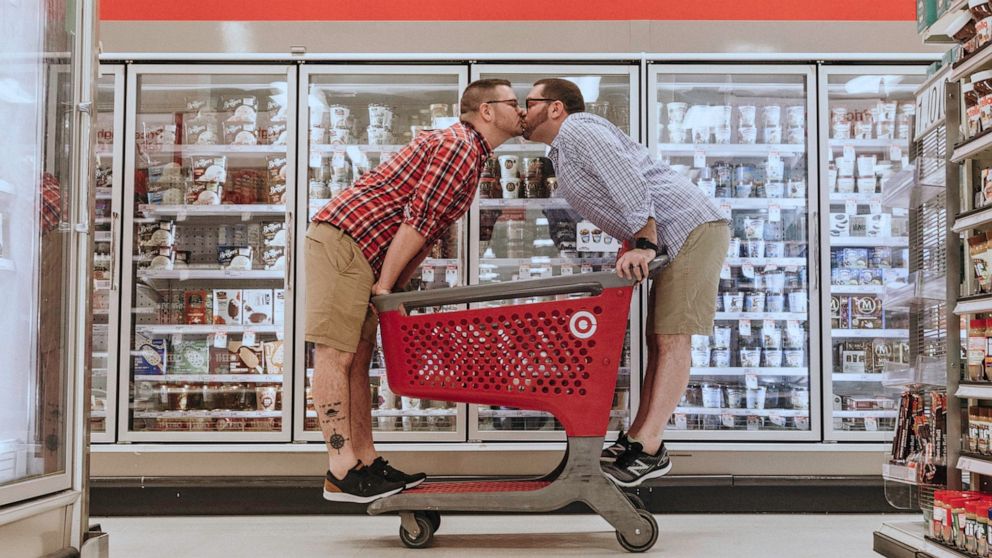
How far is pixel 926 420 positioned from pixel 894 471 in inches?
6.6

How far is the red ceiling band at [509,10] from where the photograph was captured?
3.89 metres

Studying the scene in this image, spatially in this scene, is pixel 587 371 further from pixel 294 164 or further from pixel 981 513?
pixel 294 164

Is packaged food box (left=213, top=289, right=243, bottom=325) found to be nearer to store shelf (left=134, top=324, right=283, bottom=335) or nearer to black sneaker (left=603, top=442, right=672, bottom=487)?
store shelf (left=134, top=324, right=283, bottom=335)

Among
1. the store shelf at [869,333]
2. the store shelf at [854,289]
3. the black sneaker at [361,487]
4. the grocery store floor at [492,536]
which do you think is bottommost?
the grocery store floor at [492,536]

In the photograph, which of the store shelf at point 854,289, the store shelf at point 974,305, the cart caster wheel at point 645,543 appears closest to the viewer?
the store shelf at point 974,305

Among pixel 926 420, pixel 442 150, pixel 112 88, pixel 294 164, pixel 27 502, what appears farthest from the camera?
pixel 112 88

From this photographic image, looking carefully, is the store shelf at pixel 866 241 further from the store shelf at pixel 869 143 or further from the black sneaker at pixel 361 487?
the black sneaker at pixel 361 487

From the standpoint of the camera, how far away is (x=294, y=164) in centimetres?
361

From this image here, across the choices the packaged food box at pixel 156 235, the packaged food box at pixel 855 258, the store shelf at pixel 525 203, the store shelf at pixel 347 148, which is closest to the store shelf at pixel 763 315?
the packaged food box at pixel 855 258

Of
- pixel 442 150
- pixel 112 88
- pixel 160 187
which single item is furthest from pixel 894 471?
pixel 112 88

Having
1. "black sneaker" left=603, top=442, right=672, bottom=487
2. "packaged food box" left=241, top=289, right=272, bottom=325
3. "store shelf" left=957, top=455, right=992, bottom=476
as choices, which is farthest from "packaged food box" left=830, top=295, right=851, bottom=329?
"packaged food box" left=241, top=289, right=272, bottom=325

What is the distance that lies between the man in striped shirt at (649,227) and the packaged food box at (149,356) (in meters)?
1.99

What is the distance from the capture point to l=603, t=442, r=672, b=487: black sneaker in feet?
8.69

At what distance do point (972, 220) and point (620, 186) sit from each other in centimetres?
100
